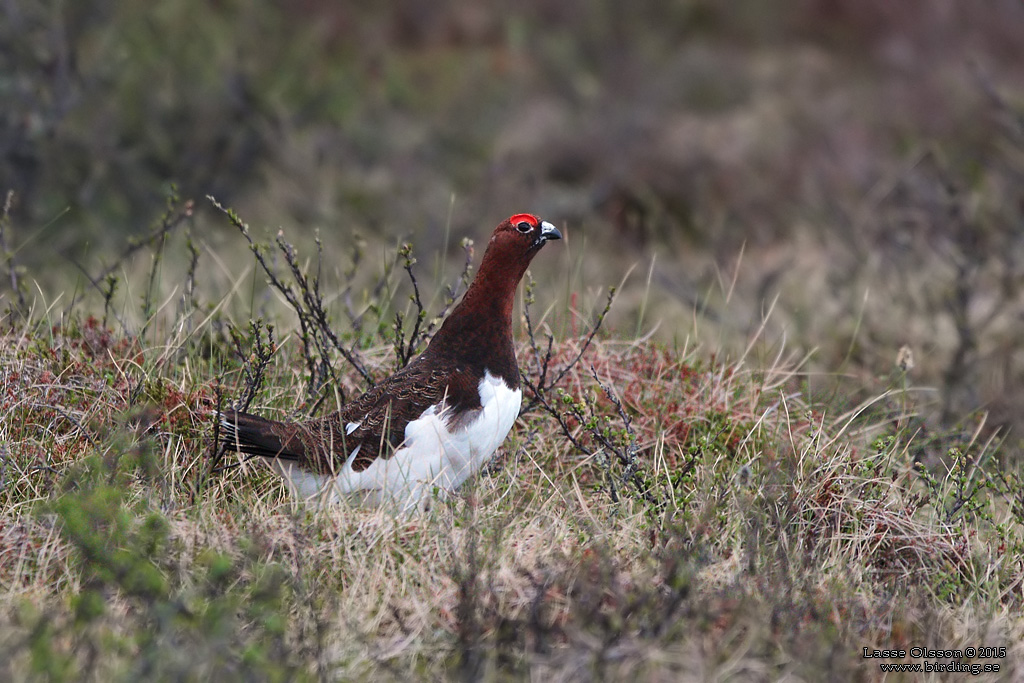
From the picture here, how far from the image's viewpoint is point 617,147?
1192 cm

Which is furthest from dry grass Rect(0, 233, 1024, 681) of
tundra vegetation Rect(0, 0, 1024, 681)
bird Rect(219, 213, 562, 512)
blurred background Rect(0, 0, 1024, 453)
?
blurred background Rect(0, 0, 1024, 453)

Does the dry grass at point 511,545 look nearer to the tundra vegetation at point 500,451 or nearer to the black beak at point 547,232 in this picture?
the tundra vegetation at point 500,451

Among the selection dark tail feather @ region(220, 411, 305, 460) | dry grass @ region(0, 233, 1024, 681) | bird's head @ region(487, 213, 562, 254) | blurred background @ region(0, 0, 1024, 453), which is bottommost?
dry grass @ region(0, 233, 1024, 681)

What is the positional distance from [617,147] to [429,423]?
874cm

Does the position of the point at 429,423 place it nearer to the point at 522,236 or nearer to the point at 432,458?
the point at 432,458

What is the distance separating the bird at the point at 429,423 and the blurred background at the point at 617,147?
1.33 m

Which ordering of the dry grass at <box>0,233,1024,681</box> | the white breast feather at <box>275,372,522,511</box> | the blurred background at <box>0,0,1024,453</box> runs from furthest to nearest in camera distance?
the blurred background at <box>0,0,1024,453</box> → the white breast feather at <box>275,372,522,511</box> → the dry grass at <box>0,233,1024,681</box>

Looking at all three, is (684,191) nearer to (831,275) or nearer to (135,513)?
(831,275)

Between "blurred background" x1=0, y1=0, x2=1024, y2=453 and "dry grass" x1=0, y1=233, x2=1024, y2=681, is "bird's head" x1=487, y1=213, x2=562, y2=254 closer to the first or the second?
"dry grass" x1=0, y1=233, x2=1024, y2=681

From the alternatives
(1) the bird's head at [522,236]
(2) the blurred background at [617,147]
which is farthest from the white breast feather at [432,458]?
(2) the blurred background at [617,147]

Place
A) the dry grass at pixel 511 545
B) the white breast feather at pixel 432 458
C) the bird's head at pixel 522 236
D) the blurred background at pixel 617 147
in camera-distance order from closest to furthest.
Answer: the dry grass at pixel 511 545
the white breast feather at pixel 432 458
the bird's head at pixel 522 236
the blurred background at pixel 617 147

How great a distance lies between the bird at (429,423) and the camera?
3.55m

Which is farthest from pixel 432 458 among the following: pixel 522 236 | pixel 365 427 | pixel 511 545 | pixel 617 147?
pixel 617 147

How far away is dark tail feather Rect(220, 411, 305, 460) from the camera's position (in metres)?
3.55
